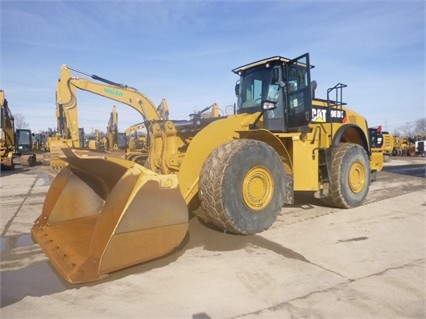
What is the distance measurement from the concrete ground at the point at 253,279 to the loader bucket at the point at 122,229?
0.18m

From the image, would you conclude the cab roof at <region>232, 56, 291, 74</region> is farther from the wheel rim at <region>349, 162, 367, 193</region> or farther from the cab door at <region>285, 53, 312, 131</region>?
the wheel rim at <region>349, 162, 367, 193</region>

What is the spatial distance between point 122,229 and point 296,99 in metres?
4.13

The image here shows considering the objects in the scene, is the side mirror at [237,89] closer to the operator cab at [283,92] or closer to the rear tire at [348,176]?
the operator cab at [283,92]

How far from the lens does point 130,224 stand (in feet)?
11.9

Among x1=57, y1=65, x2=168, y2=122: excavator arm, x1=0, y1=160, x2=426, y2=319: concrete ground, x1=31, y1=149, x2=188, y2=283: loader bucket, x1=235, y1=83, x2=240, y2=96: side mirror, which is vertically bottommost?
x1=0, y1=160, x2=426, y2=319: concrete ground

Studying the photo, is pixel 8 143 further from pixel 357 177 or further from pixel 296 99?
pixel 357 177

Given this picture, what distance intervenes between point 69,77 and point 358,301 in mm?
11481

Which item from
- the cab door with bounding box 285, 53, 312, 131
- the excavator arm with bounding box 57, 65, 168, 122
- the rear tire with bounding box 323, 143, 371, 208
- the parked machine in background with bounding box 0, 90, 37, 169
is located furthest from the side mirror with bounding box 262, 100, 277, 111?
the parked machine in background with bounding box 0, 90, 37, 169

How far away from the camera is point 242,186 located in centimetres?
491

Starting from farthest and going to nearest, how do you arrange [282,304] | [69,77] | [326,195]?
[69,77]
[326,195]
[282,304]

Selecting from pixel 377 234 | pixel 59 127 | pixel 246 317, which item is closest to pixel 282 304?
pixel 246 317

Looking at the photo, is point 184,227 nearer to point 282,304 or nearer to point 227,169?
point 227,169

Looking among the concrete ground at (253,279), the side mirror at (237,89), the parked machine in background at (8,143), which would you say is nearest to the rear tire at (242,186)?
the concrete ground at (253,279)

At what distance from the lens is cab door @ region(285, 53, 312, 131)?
633 centimetres
